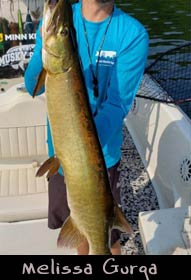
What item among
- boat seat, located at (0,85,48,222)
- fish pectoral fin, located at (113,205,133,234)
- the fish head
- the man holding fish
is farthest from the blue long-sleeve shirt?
boat seat, located at (0,85,48,222)

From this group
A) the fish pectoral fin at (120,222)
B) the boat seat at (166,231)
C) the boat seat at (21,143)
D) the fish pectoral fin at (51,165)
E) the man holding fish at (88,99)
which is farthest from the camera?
the boat seat at (21,143)

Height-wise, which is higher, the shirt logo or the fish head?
the fish head

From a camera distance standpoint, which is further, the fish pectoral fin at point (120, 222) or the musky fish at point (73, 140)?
the fish pectoral fin at point (120, 222)

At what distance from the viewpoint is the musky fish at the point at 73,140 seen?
184 centimetres

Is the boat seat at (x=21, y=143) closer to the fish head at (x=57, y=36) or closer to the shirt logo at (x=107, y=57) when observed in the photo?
the shirt logo at (x=107, y=57)

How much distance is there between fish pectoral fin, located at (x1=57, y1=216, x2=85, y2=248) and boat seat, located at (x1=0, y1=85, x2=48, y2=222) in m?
1.52

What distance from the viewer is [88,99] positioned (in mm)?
2018

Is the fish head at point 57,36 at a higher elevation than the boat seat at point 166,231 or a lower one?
higher

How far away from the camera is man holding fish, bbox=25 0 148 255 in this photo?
6.22 ft

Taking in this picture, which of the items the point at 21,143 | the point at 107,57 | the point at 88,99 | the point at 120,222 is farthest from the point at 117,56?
the point at 21,143

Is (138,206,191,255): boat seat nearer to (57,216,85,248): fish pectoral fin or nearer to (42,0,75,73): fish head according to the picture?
(57,216,85,248): fish pectoral fin

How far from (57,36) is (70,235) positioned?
3.42 feet

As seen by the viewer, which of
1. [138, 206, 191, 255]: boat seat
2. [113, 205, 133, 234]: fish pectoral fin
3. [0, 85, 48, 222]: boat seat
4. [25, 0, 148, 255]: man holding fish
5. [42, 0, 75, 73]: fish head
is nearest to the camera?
[42, 0, 75, 73]: fish head

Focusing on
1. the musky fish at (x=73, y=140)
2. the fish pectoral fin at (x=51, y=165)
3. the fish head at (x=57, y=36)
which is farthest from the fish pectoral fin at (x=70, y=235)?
the fish head at (x=57, y=36)
